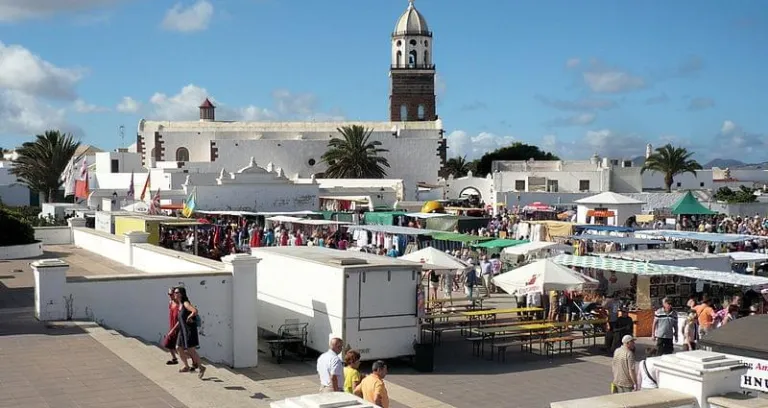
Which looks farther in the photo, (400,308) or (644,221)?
(644,221)

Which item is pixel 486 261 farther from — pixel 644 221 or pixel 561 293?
pixel 644 221

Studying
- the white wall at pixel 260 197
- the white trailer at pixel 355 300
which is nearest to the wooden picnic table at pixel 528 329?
the white trailer at pixel 355 300

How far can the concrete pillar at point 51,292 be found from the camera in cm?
1265

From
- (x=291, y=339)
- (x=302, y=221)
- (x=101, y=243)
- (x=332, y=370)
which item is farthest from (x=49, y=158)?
(x=332, y=370)

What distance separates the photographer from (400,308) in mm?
14828

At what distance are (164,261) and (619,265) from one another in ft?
31.5

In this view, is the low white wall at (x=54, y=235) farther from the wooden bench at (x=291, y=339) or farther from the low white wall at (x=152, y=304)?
the low white wall at (x=152, y=304)

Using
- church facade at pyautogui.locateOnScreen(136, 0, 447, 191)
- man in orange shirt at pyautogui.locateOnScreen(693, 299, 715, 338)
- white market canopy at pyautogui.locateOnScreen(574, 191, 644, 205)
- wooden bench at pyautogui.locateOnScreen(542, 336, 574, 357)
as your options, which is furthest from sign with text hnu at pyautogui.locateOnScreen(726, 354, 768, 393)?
church facade at pyautogui.locateOnScreen(136, 0, 447, 191)

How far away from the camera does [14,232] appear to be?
23078 millimetres

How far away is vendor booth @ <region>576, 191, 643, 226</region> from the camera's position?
112 ft

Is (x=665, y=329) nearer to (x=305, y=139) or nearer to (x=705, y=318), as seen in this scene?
(x=705, y=318)

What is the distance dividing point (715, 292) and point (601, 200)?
568 inches

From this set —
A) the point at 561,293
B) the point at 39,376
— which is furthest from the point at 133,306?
the point at 561,293

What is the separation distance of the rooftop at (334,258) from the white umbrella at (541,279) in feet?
10.3
